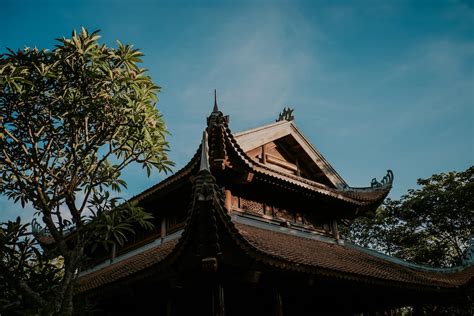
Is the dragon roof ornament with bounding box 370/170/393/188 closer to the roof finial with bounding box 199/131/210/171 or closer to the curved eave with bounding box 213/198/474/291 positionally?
the curved eave with bounding box 213/198/474/291

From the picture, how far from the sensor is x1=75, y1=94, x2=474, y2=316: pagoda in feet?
24.2

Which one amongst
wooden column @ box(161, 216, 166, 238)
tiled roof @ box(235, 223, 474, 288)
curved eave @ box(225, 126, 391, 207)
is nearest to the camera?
tiled roof @ box(235, 223, 474, 288)

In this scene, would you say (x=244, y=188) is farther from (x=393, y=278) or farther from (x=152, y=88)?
(x=393, y=278)

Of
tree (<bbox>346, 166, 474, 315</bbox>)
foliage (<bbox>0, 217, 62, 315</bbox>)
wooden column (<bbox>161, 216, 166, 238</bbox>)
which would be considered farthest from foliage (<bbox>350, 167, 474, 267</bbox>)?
foliage (<bbox>0, 217, 62, 315</bbox>)

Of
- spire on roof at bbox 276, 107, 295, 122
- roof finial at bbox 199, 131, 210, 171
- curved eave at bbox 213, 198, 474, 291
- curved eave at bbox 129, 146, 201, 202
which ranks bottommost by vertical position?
curved eave at bbox 213, 198, 474, 291

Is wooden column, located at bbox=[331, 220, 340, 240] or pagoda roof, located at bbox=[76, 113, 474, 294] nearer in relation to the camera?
pagoda roof, located at bbox=[76, 113, 474, 294]

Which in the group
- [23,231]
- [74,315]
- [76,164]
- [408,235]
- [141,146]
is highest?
[408,235]

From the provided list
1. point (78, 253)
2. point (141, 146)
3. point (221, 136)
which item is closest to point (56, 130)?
point (141, 146)

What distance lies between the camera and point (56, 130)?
355 inches

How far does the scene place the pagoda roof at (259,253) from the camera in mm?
7062

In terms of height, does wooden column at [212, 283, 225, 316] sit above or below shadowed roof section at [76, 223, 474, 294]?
below

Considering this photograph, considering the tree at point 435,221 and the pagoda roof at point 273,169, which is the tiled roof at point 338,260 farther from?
the tree at point 435,221

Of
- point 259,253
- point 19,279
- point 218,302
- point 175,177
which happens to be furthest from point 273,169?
point 19,279

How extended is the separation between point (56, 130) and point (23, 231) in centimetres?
229
